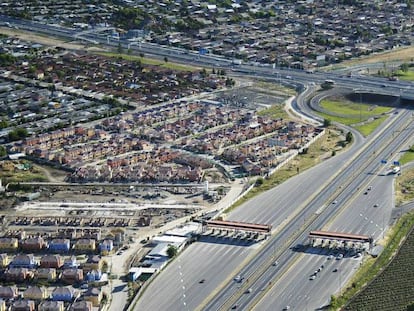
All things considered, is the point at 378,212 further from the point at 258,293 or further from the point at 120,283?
the point at 120,283

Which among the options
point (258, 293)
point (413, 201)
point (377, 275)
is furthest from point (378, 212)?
point (258, 293)

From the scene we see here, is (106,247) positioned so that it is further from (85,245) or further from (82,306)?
(82,306)

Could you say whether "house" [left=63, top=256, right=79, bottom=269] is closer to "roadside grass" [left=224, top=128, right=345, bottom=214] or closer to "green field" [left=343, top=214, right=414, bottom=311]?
"roadside grass" [left=224, top=128, right=345, bottom=214]

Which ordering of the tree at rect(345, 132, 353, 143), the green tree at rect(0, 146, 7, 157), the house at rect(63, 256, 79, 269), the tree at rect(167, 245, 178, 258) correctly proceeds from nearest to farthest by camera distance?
1. the house at rect(63, 256, 79, 269)
2. the tree at rect(167, 245, 178, 258)
3. the green tree at rect(0, 146, 7, 157)
4. the tree at rect(345, 132, 353, 143)

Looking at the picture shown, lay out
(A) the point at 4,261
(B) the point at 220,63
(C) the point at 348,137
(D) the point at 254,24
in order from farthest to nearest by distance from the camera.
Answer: (D) the point at 254,24
(B) the point at 220,63
(C) the point at 348,137
(A) the point at 4,261

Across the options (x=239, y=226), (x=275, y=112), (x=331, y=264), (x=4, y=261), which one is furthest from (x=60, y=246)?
(x=275, y=112)

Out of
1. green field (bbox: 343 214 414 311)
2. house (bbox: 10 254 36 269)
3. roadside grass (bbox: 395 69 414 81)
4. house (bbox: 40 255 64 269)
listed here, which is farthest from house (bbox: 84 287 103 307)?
roadside grass (bbox: 395 69 414 81)
